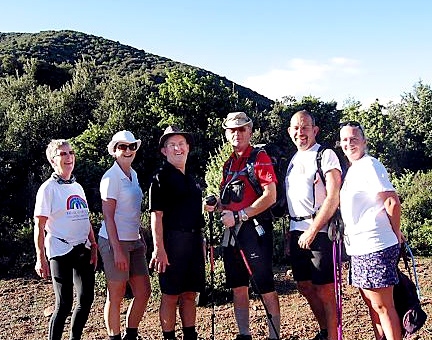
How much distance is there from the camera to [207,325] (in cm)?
587

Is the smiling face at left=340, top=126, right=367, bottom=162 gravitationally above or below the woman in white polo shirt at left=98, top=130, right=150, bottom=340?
above

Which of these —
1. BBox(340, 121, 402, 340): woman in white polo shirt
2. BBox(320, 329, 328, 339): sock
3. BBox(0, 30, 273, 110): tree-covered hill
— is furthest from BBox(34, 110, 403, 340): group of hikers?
BBox(0, 30, 273, 110): tree-covered hill

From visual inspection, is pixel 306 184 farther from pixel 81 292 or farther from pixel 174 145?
pixel 81 292

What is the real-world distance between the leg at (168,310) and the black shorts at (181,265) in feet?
0.18

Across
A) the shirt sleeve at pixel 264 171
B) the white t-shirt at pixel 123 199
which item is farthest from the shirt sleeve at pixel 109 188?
the shirt sleeve at pixel 264 171

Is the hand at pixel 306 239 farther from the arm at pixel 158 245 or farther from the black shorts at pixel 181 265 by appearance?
the arm at pixel 158 245

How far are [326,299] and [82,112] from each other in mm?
16287

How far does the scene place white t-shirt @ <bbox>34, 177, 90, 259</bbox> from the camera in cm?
419

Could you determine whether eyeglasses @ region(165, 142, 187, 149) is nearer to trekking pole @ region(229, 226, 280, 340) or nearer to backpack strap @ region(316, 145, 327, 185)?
trekking pole @ region(229, 226, 280, 340)

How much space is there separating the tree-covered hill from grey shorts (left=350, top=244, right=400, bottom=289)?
1228 inches

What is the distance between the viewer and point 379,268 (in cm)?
366

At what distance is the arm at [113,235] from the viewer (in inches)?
162

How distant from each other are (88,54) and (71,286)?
43373 millimetres

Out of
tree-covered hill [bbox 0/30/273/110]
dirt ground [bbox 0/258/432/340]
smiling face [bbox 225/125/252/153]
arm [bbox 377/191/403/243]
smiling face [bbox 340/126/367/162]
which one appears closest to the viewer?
arm [bbox 377/191/403/243]
